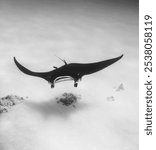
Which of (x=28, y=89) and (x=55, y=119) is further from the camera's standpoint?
(x=28, y=89)

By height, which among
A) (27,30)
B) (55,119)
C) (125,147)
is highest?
(27,30)

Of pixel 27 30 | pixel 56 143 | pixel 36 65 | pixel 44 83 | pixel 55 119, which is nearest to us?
pixel 56 143

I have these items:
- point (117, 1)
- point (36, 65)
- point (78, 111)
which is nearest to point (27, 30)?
point (36, 65)

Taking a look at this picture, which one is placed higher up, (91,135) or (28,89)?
(28,89)

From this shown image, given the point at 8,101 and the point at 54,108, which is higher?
the point at 8,101

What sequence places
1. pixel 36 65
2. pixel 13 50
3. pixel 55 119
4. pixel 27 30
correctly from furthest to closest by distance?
pixel 27 30, pixel 13 50, pixel 36 65, pixel 55 119

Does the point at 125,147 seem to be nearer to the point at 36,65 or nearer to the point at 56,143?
the point at 56,143

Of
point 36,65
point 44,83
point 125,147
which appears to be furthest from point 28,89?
point 125,147
